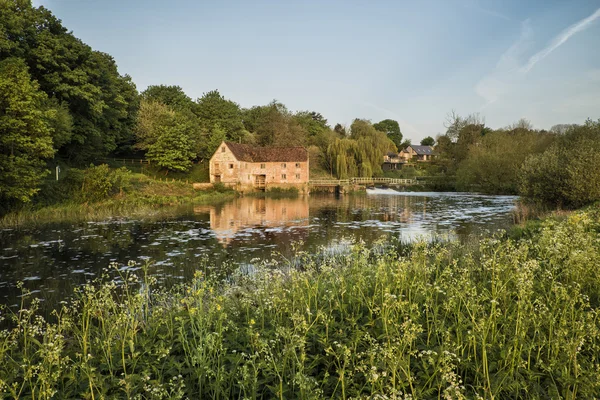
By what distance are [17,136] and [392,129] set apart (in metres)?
134

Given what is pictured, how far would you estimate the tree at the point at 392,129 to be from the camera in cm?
13875

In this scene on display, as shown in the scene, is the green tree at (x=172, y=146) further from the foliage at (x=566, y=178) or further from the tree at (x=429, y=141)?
the tree at (x=429, y=141)

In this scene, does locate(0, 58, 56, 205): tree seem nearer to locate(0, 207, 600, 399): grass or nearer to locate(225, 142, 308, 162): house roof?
locate(0, 207, 600, 399): grass

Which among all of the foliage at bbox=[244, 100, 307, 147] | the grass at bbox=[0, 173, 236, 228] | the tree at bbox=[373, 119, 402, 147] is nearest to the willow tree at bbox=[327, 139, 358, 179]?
the foliage at bbox=[244, 100, 307, 147]

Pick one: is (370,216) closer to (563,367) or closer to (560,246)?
(560,246)

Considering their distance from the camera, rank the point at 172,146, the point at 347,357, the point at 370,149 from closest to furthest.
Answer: the point at 347,357 < the point at 172,146 < the point at 370,149

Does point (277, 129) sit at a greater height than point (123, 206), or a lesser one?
greater

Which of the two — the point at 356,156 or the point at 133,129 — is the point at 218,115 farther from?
the point at 356,156

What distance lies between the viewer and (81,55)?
1631 inches

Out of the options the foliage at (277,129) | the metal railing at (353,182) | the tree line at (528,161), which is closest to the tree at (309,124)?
the foliage at (277,129)

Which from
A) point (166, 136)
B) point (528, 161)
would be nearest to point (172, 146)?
point (166, 136)

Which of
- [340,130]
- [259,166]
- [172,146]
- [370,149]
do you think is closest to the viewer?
[172,146]

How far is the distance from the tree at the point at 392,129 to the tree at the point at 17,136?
127m

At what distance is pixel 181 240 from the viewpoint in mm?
18125
